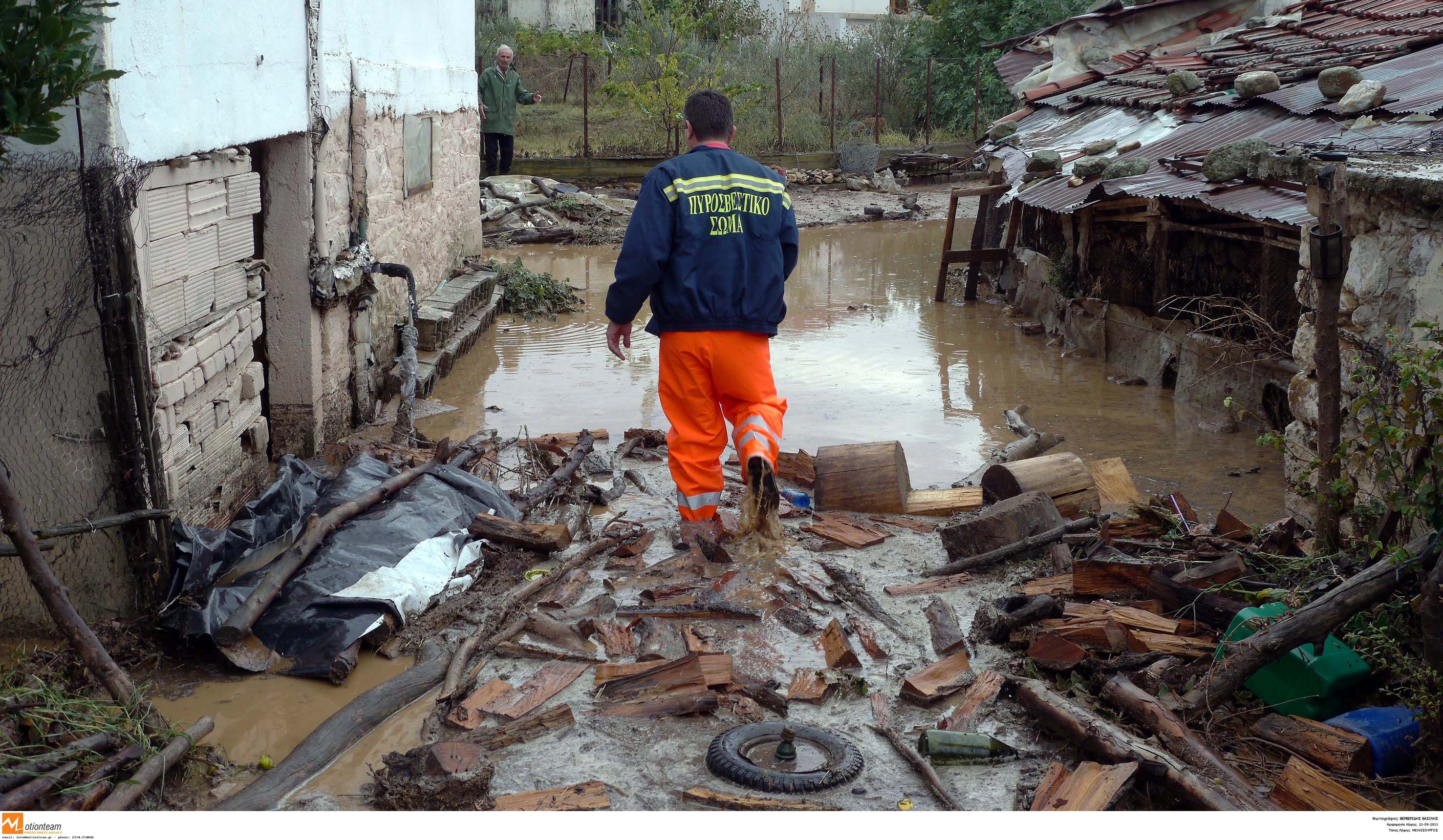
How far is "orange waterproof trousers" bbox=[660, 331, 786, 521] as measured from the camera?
5270 mm

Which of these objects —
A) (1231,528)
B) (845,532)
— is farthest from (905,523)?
(1231,528)

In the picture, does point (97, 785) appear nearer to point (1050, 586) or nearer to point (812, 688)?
point (812, 688)

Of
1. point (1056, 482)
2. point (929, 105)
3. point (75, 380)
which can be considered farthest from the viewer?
point (929, 105)

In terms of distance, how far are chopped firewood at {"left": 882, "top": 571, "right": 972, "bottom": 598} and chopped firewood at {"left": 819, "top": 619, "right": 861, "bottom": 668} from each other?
59 cm

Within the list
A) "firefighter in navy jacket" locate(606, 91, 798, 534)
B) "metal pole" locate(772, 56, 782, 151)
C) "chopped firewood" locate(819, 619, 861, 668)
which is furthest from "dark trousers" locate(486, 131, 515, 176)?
"chopped firewood" locate(819, 619, 861, 668)

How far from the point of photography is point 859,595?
485 cm

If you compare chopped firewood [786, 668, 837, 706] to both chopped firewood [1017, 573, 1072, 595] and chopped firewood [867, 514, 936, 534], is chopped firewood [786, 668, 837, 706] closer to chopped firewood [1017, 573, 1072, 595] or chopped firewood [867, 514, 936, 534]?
chopped firewood [1017, 573, 1072, 595]

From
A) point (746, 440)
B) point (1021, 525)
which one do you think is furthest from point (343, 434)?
point (1021, 525)

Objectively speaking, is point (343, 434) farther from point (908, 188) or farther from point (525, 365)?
point (908, 188)

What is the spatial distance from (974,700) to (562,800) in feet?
4.94

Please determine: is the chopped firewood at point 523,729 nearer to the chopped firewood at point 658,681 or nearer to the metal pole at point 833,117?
the chopped firewood at point 658,681

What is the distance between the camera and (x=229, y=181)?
558 centimetres

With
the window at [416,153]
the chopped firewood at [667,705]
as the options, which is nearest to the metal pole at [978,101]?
the window at [416,153]

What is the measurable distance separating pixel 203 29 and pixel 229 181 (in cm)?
90
